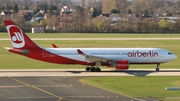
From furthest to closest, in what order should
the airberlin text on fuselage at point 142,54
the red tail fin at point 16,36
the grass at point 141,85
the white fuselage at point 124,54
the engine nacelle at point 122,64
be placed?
the airberlin text on fuselage at point 142,54
the white fuselage at point 124,54
the red tail fin at point 16,36
the engine nacelle at point 122,64
the grass at point 141,85

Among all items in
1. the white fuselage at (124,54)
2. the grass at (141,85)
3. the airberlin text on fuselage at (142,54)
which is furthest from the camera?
the airberlin text on fuselage at (142,54)

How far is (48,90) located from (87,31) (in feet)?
382

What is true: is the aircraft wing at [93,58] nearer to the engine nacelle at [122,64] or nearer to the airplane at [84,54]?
the airplane at [84,54]

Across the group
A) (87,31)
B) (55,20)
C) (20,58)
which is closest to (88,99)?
(20,58)

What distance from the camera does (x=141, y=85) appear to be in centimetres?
4738

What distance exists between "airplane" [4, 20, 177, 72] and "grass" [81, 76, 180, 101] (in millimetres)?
6039

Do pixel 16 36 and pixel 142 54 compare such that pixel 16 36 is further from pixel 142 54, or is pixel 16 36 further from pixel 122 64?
pixel 142 54

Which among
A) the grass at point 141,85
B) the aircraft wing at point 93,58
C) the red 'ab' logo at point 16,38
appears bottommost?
the grass at point 141,85

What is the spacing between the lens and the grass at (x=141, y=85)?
42312mm

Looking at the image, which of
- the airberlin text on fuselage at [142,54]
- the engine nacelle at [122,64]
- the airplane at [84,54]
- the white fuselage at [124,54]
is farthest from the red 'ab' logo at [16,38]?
the airberlin text on fuselage at [142,54]

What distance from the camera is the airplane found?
189 ft

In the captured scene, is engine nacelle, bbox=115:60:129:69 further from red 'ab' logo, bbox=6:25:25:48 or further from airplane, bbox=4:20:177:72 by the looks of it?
red 'ab' logo, bbox=6:25:25:48

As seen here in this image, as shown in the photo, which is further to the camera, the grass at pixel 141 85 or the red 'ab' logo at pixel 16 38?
the red 'ab' logo at pixel 16 38

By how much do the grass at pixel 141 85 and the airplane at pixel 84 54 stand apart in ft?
19.8
